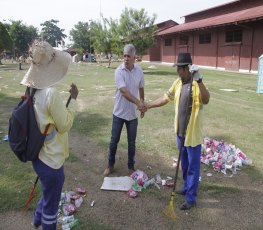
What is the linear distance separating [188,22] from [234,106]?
27.4 m

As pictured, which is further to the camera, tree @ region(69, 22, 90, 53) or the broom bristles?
tree @ region(69, 22, 90, 53)

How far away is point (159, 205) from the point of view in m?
4.03

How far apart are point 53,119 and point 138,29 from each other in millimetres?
24819

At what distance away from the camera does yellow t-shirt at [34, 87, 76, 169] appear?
8.43ft

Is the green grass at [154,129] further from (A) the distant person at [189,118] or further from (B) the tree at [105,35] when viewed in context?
(B) the tree at [105,35]

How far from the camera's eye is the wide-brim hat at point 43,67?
8.47 feet

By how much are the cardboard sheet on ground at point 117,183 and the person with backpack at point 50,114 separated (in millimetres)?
1609

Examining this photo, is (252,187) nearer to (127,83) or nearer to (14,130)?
(127,83)

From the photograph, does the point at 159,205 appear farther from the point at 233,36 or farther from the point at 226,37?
the point at 226,37

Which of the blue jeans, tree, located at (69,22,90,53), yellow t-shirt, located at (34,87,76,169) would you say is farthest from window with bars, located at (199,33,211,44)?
tree, located at (69,22,90,53)

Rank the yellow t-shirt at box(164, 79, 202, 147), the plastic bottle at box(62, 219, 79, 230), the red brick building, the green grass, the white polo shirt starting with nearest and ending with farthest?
the plastic bottle at box(62, 219, 79, 230)
the yellow t-shirt at box(164, 79, 202, 147)
the white polo shirt
the green grass
the red brick building

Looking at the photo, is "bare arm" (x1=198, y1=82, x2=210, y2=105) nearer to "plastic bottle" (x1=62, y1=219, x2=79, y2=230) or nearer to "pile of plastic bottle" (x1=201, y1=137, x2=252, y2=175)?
"pile of plastic bottle" (x1=201, y1=137, x2=252, y2=175)

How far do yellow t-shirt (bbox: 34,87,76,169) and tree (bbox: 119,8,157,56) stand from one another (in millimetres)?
24034

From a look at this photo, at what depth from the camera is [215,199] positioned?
421 centimetres
